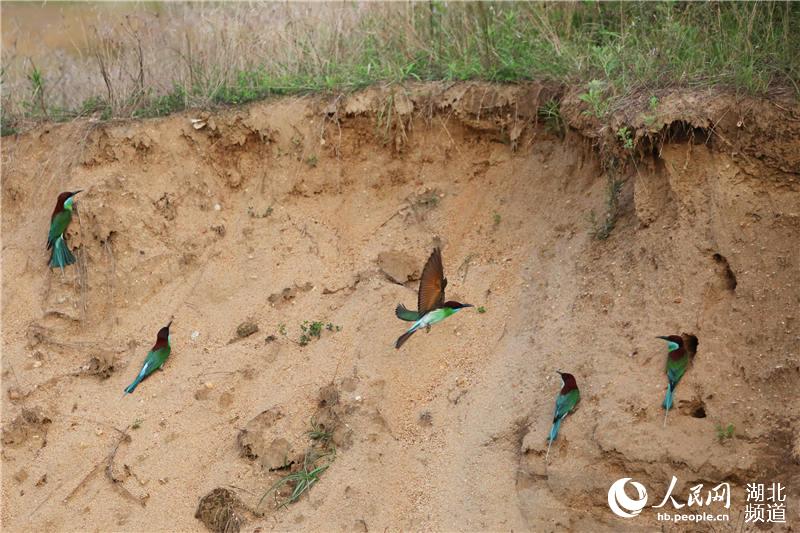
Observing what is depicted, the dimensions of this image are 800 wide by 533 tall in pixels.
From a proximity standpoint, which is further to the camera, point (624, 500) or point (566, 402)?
point (566, 402)

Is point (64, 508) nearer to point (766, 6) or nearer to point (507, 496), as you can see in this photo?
point (507, 496)

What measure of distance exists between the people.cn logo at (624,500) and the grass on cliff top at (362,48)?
88.3 inches

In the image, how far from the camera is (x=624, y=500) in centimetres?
429

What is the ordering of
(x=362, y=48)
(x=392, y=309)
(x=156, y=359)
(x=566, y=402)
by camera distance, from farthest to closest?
(x=362, y=48)
(x=156, y=359)
(x=392, y=309)
(x=566, y=402)

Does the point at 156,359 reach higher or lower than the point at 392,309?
lower

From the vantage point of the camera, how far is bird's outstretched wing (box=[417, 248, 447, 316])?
190 inches

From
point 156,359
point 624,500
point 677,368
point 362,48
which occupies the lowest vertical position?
point 156,359

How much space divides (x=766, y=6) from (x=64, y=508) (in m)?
5.11

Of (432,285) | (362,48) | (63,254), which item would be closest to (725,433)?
(432,285)

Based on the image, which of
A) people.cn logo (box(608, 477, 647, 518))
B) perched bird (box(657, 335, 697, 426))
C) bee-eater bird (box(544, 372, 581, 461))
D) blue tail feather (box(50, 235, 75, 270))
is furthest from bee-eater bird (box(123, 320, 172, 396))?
perched bird (box(657, 335, 697, 426))

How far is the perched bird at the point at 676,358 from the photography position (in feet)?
14.4

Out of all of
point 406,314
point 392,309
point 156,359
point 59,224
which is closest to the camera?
point 406,314

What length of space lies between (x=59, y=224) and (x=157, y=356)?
3.78ft

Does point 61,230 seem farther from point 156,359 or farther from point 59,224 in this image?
point 156,359
